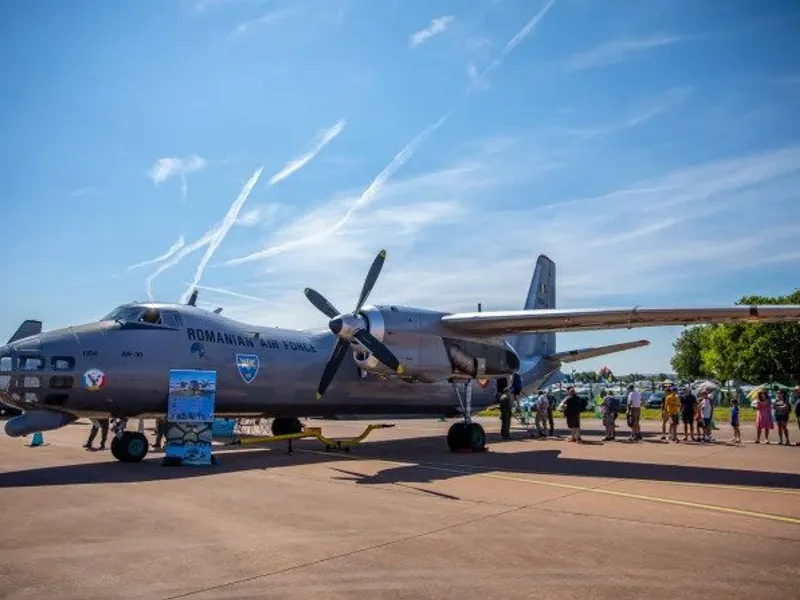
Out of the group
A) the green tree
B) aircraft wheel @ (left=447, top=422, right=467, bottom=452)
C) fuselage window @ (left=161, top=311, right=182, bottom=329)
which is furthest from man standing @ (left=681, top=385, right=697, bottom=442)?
the green tree

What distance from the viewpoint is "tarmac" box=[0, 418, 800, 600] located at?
562 cm

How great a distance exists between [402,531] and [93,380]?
10.1 metres

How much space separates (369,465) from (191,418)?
4.60 m

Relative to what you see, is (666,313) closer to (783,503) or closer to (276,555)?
(783,503)

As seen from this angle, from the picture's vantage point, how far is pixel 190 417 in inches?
608

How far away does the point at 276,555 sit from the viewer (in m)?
6.64

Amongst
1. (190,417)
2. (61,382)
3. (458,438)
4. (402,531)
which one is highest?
(61,382)

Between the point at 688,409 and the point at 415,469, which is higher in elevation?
the point at 688,409

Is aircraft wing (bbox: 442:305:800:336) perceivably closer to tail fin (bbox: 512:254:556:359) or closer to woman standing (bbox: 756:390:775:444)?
woman standing (bbox: 756:390:775:444)

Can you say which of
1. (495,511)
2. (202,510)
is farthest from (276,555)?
(495,511)

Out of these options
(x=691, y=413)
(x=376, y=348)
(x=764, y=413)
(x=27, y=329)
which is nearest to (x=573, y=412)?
(x=691, y=413)

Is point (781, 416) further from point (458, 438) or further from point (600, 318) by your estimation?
point (458, 438)

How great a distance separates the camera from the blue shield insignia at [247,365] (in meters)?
17.9

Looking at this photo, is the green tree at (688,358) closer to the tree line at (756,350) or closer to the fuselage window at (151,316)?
the tree line at (756,350)
